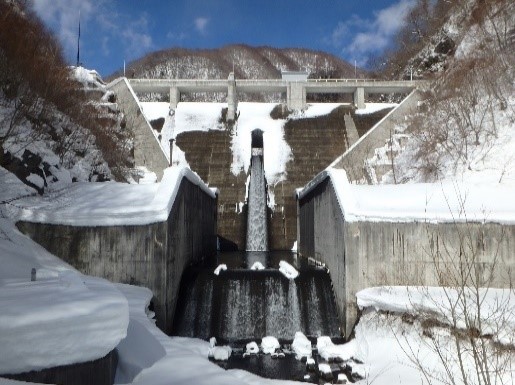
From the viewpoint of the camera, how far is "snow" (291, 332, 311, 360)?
918cm

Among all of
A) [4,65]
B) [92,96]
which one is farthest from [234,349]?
[92,96]

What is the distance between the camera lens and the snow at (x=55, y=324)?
3.74 meters

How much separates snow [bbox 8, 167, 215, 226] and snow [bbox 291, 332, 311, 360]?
13.1 ft

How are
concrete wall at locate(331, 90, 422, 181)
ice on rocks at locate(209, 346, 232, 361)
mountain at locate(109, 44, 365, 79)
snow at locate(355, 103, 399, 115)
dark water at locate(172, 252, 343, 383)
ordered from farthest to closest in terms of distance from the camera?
1. mountain at locate(109, 44, 365, 79)
2. snow at locate(355, 103, 399, 115)
3. concrete wall at locate(331, 90, 422, 181)
4. dark water at locate(172, 252, 343, 383)
5. ice on rocks at locate(209, 346, 232, 361)

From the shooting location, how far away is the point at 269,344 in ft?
31.4

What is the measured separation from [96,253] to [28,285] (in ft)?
14.7

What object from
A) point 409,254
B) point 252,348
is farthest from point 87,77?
point 409,254

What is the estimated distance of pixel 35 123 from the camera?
1441 cm

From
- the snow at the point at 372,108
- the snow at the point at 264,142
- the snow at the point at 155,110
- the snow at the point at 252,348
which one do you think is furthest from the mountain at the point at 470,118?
the snow at the point at 155,110

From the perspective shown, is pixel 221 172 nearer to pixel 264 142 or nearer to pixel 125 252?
pixel 264 142

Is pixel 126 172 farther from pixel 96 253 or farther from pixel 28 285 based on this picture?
pixel 28 285

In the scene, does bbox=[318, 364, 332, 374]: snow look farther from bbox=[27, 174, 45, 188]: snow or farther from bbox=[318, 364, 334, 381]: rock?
bbox=[27, 174, 45, 188]: snow

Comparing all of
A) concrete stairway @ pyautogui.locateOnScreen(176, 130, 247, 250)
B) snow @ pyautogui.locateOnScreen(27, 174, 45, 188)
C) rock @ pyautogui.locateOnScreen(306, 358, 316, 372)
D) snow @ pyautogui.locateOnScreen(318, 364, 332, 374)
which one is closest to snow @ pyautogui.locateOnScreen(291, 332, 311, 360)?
rock @ pyautogui.locateOnScreen(306, 358, 316, 372)

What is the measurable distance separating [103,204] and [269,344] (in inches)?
209
